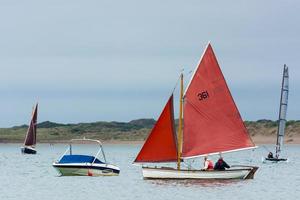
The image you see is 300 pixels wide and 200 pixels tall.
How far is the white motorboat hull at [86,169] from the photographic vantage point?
8138 centimetres

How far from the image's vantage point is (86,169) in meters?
81.3

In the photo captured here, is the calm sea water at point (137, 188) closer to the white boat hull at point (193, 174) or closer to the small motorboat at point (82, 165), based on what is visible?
the white boat hull at point (193, 174)

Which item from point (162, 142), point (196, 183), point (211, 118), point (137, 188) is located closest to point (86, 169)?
point (137, 188)

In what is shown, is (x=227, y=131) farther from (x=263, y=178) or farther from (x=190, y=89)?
(x=263, y=178)

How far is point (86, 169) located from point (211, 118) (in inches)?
515

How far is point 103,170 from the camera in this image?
3219 inches

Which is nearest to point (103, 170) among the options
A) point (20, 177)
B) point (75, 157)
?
point (75, 157)

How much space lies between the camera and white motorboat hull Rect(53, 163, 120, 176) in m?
81.4

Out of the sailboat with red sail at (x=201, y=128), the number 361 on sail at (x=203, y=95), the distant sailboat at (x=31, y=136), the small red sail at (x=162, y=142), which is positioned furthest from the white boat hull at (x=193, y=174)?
the distant sailboat at (x=31, y=136)

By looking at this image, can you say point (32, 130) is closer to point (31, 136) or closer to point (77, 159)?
point (31, 136)

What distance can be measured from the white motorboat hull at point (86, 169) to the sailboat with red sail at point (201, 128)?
8.46 meters

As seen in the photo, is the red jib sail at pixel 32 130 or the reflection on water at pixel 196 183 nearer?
the reflection on water at pixel 196 183

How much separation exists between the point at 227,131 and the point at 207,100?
9.13 feet

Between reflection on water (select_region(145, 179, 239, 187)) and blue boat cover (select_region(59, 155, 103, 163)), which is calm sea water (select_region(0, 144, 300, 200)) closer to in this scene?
reflection on water (select_region(145, 179, 239, 187))
